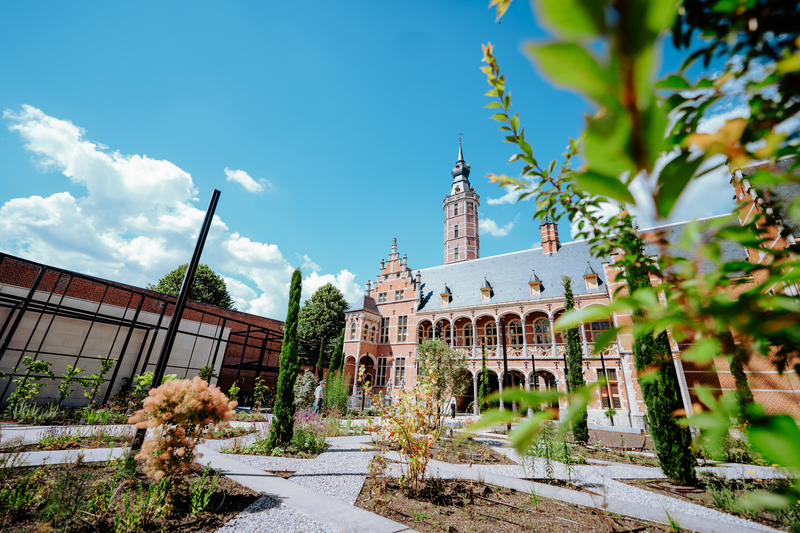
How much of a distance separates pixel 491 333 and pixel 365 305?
9.94 meters

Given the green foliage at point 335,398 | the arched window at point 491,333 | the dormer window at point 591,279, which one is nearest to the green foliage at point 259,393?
the green foliage at point 335,398

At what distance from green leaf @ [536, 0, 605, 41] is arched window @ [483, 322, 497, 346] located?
2396 cm

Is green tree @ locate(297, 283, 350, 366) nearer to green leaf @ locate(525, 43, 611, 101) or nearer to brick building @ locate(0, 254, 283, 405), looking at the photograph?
brick building @ locate(0, 254, 283, 405)

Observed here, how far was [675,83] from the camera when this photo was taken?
0.51m

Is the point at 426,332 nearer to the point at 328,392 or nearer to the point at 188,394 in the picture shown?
the point at 328,392

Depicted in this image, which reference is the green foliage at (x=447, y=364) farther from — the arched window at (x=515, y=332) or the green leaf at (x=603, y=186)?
the green leaf at (x=603, y=186)

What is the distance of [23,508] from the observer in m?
3.58

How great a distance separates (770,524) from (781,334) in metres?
6.69

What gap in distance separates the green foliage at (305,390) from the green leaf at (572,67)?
1604 centimetres

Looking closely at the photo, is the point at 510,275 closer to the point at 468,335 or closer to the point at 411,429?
the point at 468,335

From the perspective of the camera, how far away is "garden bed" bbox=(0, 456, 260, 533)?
10.6 feet

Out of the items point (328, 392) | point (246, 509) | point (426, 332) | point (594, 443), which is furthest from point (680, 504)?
point (426, 332)

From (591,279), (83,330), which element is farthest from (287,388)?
(591,279)

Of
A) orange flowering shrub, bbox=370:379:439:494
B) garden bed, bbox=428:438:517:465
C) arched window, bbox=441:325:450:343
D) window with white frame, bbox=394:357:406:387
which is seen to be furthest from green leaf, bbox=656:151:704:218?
window with white frame, bbox=394:357:406:387
